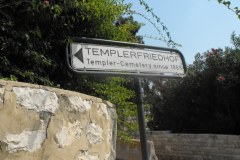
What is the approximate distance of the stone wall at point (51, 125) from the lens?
92.7 inches

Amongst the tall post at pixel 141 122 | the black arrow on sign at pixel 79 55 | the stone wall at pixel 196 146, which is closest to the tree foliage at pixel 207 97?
the stone wall at pixel 196 146

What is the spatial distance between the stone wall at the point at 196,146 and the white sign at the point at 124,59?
5497 mm

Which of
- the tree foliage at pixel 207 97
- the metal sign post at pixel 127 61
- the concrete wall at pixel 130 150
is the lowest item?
the concrete wall at pixel 130 150

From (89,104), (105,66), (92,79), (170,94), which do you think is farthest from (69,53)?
(170,94)

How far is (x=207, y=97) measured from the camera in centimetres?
984

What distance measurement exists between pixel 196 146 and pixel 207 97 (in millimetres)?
1741

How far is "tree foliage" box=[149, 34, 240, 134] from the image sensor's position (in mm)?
9383

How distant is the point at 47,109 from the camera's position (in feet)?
8.44

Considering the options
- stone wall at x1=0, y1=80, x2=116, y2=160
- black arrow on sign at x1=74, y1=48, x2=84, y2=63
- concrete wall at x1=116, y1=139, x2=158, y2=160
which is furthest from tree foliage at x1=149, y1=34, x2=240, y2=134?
black arrow on sign at x1=74, y1=48, x2=84, y2=63

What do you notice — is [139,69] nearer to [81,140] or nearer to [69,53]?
[69,53]

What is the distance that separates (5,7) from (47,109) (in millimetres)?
1264

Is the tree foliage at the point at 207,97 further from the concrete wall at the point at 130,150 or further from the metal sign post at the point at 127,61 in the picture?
the metal sign post at the point at 127,61

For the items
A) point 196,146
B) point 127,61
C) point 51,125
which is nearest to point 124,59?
point 127,61

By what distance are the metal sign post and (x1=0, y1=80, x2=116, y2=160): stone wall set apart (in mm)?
407
